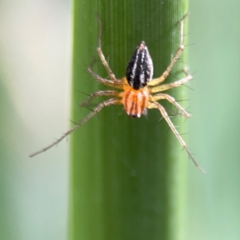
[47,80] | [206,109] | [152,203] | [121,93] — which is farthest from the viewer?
[47,80]

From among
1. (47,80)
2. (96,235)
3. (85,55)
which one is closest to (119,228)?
(96,235)

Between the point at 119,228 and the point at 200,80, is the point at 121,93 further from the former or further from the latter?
the point at 119,228

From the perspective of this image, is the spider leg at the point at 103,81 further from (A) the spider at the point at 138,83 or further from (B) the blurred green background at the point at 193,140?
(B) the blurred green background at the point at 193,140

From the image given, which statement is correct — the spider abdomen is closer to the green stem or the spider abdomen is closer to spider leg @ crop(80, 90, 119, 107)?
spider leg @ crop(80, 90, 119, 107)

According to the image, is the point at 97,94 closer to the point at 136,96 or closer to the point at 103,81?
the point at 103,81

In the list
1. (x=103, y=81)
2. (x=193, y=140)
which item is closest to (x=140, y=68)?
(x=103, y=81)
